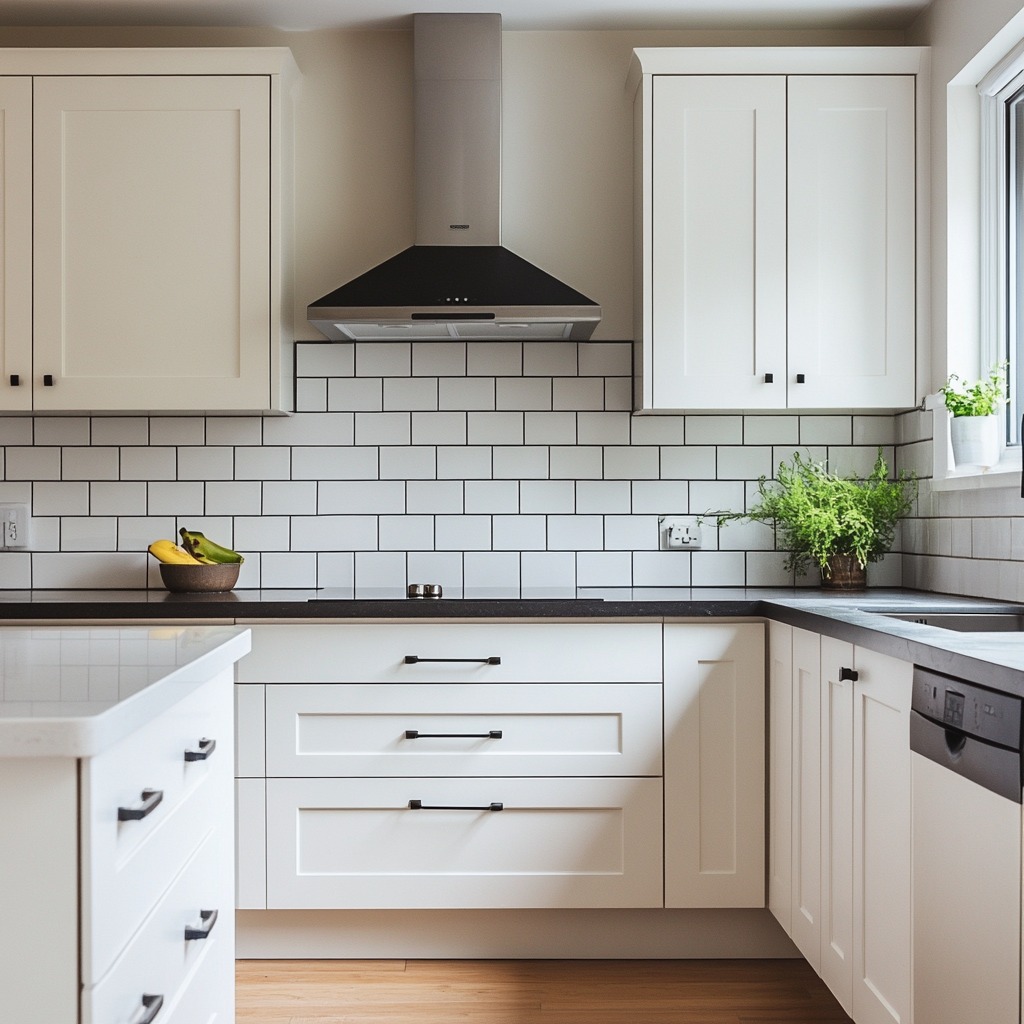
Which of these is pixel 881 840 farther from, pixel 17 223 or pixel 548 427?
pixel 17 223

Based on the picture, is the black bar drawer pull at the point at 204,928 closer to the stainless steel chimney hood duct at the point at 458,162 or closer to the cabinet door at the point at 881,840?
the cabinet door at the point at 881,840

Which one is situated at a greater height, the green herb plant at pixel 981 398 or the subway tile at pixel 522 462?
the green herb plant at pixel 981 398

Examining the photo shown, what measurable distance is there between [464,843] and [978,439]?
162 cm

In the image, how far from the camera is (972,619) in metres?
2.24

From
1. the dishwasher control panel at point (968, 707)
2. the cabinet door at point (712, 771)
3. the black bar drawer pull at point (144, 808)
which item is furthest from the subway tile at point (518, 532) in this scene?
the black bar drawer pull at point (144, 808)

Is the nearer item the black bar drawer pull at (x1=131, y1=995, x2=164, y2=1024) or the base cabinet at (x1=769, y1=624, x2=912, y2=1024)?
the black bar drawer pull at (x1=131, y1=995, x2=164, y2=1024)

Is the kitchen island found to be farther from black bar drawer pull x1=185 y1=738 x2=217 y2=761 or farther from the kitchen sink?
the kitchen sink

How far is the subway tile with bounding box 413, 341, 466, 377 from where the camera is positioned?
305cm

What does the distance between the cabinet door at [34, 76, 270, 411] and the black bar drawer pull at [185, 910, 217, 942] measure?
165cm

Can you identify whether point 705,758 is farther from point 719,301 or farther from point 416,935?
point 719,301

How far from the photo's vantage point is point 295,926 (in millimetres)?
2613

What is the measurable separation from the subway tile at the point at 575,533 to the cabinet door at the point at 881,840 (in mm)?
1263

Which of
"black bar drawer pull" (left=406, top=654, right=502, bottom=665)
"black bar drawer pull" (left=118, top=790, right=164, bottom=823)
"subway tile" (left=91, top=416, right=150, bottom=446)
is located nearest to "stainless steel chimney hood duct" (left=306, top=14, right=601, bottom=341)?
"subway tile" (left=91, top=416, right=150, bottom=446)

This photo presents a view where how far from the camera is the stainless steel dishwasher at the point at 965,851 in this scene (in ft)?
3.99
